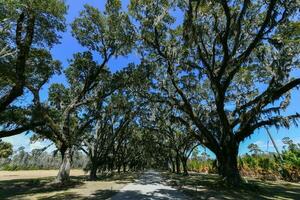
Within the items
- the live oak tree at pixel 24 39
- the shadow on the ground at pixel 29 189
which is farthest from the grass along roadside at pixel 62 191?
the live oak tree at pixel 24 39

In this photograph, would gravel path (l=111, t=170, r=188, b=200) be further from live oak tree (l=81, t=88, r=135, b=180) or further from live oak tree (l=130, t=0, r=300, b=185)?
live oak tree (l=81, t=88, r=135, b=180)

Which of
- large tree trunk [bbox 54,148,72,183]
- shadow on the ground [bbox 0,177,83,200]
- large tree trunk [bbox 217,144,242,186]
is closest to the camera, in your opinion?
shadow on the ground [bbox 0,177,83,200]

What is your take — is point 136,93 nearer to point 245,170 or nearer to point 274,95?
point 274,95

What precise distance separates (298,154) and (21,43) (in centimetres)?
2941

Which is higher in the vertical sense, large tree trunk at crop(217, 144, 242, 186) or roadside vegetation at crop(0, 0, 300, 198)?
roadside vegetation at crop(0, 0, 300, 198)

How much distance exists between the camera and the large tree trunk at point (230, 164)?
19688mm

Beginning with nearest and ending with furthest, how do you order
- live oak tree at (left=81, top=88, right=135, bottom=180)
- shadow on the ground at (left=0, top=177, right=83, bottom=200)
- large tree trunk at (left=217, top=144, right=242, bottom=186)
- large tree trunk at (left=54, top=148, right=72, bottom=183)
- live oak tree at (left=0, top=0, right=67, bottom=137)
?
live oak tree at (left=0, top=0, right=67, bottom=137), shadow on the ground at (left=0, top=177, right=83, bottom=200), large tree trunk at (left=217, top=144, right=242, bottom=186), large tree trunk at (left=54, top=148, right=72, bottom=183), live oak tree at (left=81, top=88, right=135, bottom=180)

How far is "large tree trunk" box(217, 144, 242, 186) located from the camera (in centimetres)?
1969


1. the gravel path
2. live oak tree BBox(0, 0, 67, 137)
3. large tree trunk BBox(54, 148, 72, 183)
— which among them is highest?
live oak tree BBox(0, 0, 67, 137)

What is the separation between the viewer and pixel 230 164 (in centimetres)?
2019

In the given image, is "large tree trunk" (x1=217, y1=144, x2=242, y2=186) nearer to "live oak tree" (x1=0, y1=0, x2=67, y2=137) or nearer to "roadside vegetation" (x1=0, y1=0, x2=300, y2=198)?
"roadside vegetation" (x1=0, y1=0, x2=300, y2=198)

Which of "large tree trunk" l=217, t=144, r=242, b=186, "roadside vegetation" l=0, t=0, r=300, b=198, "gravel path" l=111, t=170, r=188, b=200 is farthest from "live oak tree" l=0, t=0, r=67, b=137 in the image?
"large tree trunk" l=217, t=144, r=242, b=186

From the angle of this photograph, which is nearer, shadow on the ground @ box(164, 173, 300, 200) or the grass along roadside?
shadow on the ground @ box(164, 173, 300, 200)

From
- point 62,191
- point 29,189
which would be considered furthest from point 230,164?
point 29,189
